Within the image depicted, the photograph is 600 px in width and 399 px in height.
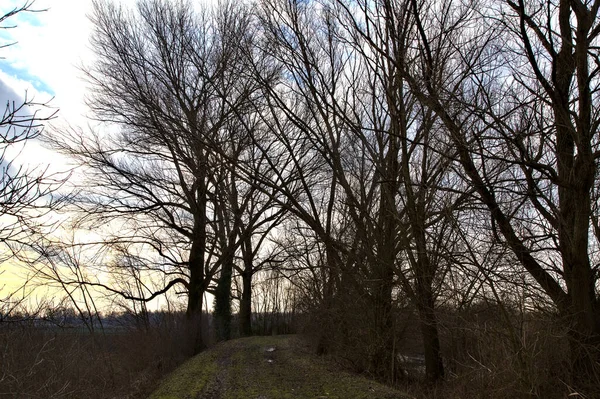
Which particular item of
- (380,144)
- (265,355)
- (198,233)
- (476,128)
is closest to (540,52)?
(476,128)

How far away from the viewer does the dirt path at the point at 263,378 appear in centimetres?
1127

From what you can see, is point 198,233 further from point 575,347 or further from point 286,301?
point 575,347

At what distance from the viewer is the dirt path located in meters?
11.3

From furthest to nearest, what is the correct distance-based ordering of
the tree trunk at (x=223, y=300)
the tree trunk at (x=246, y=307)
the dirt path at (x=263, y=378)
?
the tree trunk at (x=246, y=307) < the tree trunk at (x=223, y=300) < the dirt path at (x=263, y=378)

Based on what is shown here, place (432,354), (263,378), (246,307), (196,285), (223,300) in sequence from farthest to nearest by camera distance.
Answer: (246,307), (196,285), (223,300), (263,378), (432,354)

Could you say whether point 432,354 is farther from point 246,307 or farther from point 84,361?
point 246,307

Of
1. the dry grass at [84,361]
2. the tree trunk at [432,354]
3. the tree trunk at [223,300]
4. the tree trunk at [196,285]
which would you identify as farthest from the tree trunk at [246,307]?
the tree trunk at [432,354]

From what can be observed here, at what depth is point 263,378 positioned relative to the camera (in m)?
14.2

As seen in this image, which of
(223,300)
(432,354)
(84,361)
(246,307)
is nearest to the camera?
(432,354)

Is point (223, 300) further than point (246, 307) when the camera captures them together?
No

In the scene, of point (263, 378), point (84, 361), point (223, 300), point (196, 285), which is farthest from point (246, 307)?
point (84, 361)

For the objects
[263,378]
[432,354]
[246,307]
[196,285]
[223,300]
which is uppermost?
[196,285]

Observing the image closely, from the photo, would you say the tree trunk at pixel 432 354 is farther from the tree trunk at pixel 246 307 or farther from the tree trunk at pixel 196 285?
the tree trunk at pixel 246 307

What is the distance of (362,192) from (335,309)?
3.42 m
